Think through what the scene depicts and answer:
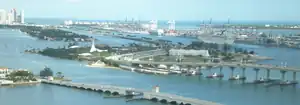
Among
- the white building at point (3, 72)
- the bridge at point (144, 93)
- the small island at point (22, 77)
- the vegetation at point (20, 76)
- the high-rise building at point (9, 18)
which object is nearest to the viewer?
the bridge at point (144, 93)

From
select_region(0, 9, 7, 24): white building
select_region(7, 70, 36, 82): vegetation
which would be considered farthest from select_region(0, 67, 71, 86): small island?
select_region(0, 9, 7, 24): white building

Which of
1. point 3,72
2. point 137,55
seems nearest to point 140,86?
point 3,72

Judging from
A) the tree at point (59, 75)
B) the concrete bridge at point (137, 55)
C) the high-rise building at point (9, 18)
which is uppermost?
the high-rise building at point (9, 18)

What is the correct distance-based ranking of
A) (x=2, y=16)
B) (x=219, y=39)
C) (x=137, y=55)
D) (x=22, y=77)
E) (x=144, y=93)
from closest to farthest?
(x=144, y=93)
(x=22, y=77)
(x=137, y=55)
(x=219, y=39)
(x=2, y=16)

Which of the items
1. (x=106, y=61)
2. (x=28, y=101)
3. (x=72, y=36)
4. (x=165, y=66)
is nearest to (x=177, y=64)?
(x=165, y=66)

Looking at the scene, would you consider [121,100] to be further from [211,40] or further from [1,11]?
[1,11]

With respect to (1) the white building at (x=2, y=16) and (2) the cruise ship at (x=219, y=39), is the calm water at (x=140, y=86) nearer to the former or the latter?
(2) the cruise ship at (x=219, y=39)

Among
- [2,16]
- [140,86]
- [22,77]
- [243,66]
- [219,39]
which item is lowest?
[140,86]

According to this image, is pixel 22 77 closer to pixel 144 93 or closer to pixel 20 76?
pixel 20 76

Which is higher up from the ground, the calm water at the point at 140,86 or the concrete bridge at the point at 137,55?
the concrete bridge at the point at 137,55

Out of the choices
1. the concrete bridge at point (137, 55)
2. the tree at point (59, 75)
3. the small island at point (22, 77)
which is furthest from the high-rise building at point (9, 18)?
the small island at point (22, 77)
